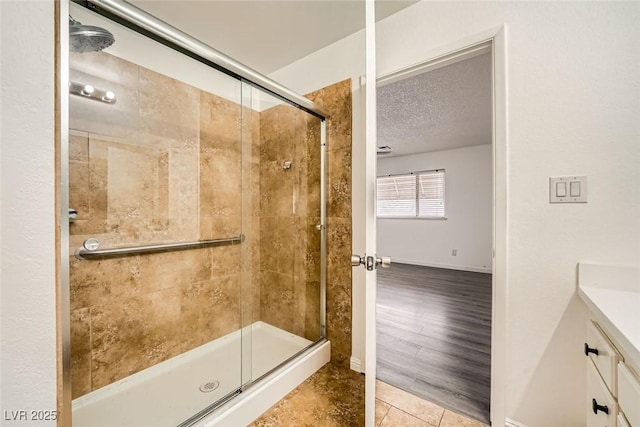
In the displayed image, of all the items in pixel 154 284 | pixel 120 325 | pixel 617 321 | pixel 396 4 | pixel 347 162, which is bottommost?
pixel 120 325

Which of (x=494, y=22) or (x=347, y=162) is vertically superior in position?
(x=494, y=22)

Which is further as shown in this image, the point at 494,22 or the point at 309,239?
the point at 309,239

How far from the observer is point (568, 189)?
1.13m

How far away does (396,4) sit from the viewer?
154 cm

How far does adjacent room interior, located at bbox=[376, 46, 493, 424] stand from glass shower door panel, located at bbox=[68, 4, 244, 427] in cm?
127

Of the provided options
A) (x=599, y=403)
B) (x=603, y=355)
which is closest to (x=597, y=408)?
(x=599, y=403)

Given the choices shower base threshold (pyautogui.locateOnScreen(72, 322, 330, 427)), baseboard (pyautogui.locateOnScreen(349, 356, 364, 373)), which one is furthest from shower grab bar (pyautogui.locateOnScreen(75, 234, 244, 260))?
baseboard (pyautogui.locateOnScreen(349, 356, 364, 373))

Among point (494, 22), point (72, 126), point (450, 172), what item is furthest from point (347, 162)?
point (450, 172)

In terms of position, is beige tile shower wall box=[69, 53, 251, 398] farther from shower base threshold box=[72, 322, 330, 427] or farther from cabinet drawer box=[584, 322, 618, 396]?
cabinet drawer box=[584, 322, 618, 396]

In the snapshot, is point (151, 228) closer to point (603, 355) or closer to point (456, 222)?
point (603, 355)

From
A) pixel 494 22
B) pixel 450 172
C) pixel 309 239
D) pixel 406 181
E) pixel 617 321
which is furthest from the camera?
pixel 406 181

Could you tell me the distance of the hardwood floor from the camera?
1.58 metres

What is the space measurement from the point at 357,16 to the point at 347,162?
3.04 feet

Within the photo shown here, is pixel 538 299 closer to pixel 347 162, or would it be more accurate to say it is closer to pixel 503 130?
pixel 503 130
